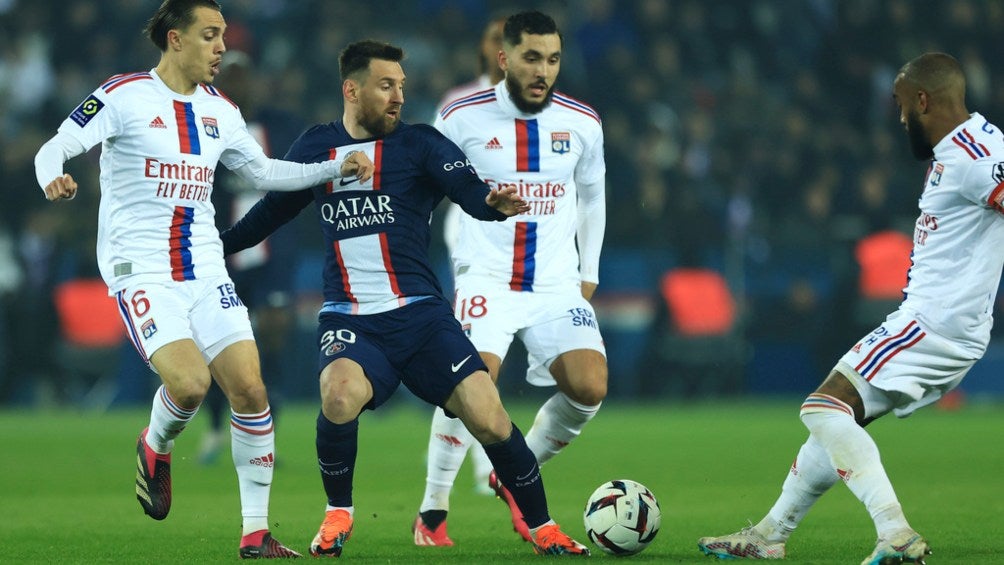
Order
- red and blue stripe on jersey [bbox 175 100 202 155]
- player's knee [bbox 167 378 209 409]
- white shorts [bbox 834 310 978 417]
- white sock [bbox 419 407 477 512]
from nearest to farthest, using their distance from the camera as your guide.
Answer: white shorts [bbox 834 310 978 417], player's knee [bbox 167 378 209 409], red and blue stripe on jersey [bbox 175 100 202 155], white sock [bbox 419 407 477 512]

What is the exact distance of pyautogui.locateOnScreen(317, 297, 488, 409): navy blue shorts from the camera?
6.43m

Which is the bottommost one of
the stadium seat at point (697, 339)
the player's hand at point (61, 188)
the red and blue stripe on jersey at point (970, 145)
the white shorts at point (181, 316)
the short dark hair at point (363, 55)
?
the stadium seat at point (697, 339)

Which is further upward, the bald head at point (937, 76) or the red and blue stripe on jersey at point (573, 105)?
the bald head at point (937, 76)

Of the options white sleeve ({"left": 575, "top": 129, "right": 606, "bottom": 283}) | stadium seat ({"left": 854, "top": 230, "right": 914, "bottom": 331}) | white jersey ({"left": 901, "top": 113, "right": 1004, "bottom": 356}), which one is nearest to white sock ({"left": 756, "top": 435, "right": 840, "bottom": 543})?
white jersey ({"left": 901, "top": 113, "right": 1004, "bottom": 356})

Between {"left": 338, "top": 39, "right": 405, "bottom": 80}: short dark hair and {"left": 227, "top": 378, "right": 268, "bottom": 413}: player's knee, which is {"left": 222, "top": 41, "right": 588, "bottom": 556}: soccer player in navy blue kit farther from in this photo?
{"left": 227, "top": 378, "right": 268, "bottom": 413}: player's knee

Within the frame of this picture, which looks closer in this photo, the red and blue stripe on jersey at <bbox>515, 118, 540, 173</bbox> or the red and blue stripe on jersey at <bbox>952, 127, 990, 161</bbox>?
the red and blue stripe on jersey at <bbox>952, 127, 990, 161</bbox>

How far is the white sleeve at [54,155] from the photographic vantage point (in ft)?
20.4

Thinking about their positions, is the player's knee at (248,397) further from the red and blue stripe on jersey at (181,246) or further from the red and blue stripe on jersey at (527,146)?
the red and blue stripe on jersey at (527,146)

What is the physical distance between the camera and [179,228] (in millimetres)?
6672

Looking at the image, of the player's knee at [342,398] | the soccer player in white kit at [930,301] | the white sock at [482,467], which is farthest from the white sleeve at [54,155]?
the white sock at [482,467]

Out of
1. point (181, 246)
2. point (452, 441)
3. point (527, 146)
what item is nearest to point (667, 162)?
point (527, 146)

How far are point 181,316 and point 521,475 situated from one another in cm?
161

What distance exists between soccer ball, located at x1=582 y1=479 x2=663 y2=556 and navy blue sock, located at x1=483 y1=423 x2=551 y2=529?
0.71 ft

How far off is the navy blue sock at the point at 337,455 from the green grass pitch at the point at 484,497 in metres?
0.28
